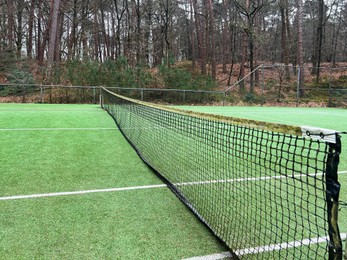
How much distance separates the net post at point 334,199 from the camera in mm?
1404

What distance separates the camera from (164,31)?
27.5 meters

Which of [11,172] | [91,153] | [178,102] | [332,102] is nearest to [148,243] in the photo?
[11,172]

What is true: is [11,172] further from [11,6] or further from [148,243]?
[11,6]

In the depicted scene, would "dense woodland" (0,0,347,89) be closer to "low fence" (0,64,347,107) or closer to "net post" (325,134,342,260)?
"low fence" (0,64,347,107)

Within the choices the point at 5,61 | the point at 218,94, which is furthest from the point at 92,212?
the point at 5,61

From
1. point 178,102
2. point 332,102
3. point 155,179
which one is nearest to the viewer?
point 155,179

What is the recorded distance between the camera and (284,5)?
24.4 m

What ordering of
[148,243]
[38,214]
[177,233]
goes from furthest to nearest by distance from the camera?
1. [38,214]
2. [177,233]
3. [148,243]

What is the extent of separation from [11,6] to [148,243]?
27.9m

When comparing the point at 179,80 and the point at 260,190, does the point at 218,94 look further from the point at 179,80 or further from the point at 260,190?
the point at 260,190

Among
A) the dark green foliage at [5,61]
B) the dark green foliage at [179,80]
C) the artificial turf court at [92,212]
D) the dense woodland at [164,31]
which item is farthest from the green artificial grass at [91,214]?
the dark green foliage at [5,61]

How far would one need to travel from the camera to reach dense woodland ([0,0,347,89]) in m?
20.4

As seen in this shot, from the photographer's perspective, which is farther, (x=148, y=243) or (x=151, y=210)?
(x=151, y=210)

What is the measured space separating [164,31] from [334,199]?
27.6m
